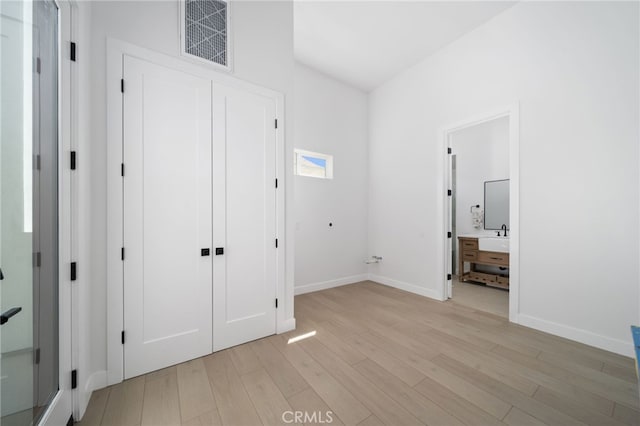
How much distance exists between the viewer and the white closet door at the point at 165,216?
1.79 meters

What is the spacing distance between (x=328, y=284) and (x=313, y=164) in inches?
80.2

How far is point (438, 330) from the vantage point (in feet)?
8.38

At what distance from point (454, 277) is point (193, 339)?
15.2 ft

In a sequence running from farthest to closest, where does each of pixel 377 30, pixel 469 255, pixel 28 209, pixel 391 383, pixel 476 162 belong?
1. pixel 476 162
2. pixel 469 255
3. pixel 377 30
4. pixel 391 383
5. pixel 28 209

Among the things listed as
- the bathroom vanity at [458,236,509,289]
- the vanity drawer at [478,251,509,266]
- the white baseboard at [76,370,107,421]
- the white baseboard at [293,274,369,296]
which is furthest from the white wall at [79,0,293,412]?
the vanity drawer at [478,251,509,266]

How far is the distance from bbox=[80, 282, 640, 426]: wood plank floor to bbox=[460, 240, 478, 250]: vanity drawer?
2.05 metres

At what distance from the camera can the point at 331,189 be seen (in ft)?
13.7

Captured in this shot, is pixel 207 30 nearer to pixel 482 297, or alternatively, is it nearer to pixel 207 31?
pixel 207 31

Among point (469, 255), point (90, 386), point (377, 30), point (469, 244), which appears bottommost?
point (90, 386)

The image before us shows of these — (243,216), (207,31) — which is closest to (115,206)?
(243,216)

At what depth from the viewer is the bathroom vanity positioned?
12.9 ft

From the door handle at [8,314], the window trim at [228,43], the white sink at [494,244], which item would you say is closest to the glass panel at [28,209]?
the door handle at [8,314]

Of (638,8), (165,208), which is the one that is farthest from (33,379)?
(638,8)

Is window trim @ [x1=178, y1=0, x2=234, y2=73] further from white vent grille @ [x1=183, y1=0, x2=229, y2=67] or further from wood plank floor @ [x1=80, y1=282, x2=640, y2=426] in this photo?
wood plank floor @ [x1=80, y1=282, x2=640, y2=426]
